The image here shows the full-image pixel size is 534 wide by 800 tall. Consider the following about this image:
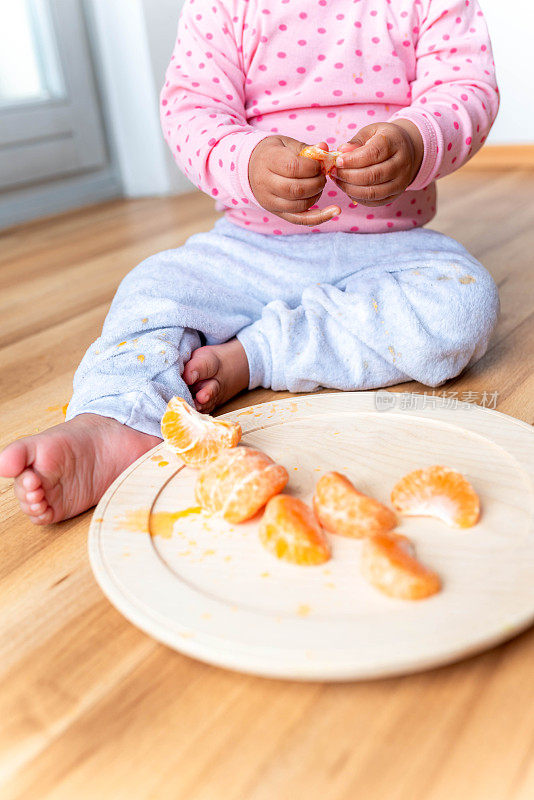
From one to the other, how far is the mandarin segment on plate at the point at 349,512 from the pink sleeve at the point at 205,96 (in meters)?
0.49

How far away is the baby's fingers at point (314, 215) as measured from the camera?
0.78 meters

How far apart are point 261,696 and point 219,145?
0.70 meters

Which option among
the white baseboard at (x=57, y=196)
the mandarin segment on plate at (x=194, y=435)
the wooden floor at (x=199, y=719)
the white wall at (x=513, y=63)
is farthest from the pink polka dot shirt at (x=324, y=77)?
the white wall at (x=513, y=63)

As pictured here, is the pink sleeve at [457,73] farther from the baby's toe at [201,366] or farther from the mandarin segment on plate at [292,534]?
the mandarin segment on plate at [292,534]

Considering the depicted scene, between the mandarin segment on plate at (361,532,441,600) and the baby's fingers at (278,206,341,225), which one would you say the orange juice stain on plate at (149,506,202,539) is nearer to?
the mandarin segment on plate at (361,532,441,600)

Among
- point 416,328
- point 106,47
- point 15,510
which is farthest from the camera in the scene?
point 106,47

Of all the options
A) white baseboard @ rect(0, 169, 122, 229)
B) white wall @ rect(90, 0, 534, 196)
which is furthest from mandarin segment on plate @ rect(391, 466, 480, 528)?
white wall @ rect(90, 0, 534, 196)

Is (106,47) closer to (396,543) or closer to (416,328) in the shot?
(416,328)

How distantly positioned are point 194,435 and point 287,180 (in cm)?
31

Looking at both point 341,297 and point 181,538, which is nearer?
point 181,538

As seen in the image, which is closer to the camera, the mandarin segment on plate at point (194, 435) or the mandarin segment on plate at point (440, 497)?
the mandarin segment on plate at point (440, 497)

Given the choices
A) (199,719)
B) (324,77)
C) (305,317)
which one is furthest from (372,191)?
(199,719)

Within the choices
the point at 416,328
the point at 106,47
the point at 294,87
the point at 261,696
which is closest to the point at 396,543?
the point at 261,696

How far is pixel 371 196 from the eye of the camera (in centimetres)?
82
